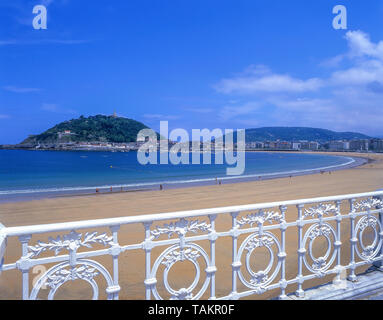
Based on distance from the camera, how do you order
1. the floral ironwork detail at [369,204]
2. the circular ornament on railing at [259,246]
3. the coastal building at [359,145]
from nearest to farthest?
the circular ornament on railing at [259,246] → the floral ironwork detail at [369,204] → the coastal building at [359,145]

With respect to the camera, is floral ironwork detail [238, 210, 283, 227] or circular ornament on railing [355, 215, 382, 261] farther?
circular ornament on railing [355, 215, 382, 261]

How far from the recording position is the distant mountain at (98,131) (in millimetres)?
131000

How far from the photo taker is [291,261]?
5961mm

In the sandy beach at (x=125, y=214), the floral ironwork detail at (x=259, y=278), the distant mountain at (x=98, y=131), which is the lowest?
the sandy beach at (x=125, y=214)

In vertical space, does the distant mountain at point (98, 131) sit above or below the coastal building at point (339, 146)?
above

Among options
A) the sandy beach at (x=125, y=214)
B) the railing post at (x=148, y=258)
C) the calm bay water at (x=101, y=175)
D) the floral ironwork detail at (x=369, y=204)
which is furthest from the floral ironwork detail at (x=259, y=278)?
the calm bay water at (x=101, y=175)

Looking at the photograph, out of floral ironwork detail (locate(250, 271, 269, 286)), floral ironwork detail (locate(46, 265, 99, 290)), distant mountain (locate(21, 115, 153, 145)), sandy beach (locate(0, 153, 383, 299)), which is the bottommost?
sandy beach (locate(0, 153, 383, 299))

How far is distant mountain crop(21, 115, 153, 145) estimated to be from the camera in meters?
131

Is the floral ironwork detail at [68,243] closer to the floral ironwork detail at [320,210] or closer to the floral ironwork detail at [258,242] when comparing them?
the floral ironwork detail at [258,242]

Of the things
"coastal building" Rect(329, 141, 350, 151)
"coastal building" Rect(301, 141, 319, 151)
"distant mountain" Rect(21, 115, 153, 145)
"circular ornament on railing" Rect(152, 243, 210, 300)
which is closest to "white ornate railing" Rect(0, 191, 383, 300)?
"circular ornament on railing" Rect(152, 243, 210, 300)

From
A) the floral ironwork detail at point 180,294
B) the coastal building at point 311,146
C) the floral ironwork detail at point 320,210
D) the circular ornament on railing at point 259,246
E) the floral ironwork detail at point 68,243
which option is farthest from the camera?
the coastal building at point 311,146

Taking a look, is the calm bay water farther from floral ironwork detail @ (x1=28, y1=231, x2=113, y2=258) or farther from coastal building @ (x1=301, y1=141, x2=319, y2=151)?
coastal building @ (x1=301, y1=141, x2=319, y2=151)

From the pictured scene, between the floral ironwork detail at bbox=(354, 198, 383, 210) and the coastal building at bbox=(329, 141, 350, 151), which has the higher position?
the coastal building at bbox=(329, 141, 350, 151)

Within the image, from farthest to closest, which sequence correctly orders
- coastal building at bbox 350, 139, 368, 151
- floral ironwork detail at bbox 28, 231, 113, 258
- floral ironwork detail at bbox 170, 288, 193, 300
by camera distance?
coastal building at bbox 350, 139, 368, 151 → floral ironwork detail at bbox 170, 288, 193, 300 → floral ironwork detail at bbox 28, 231, 113, 258
